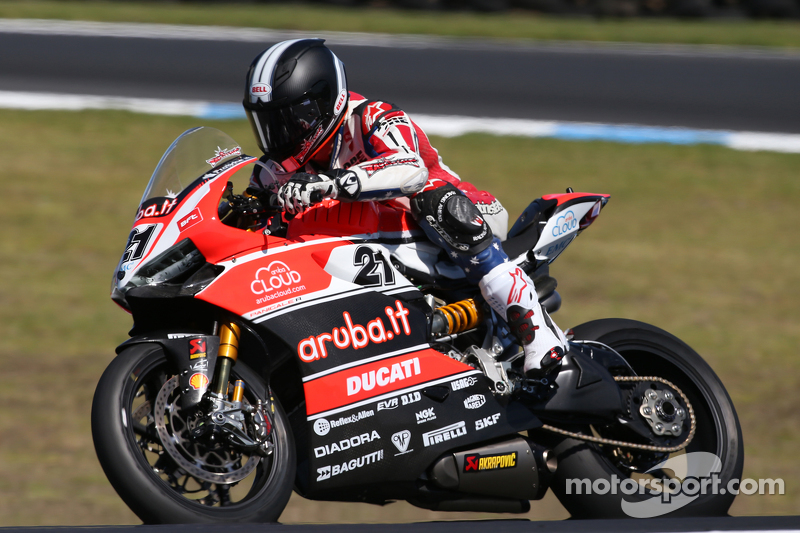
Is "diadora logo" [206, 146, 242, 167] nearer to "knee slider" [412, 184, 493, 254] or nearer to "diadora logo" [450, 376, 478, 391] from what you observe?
"knee slider" [412, 184, 493, 254]

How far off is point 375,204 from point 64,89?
820 cm

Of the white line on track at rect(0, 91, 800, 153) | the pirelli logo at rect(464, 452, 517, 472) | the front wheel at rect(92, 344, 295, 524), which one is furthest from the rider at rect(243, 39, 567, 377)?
the white line on track at rect(0, 91, 800, 153)

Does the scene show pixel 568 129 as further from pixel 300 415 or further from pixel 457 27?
pixel 300 415

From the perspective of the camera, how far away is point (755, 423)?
4.98 m

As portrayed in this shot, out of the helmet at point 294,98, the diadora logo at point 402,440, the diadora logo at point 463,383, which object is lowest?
the diadora logo at point 402,440

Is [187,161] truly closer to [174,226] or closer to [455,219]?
[174,226]

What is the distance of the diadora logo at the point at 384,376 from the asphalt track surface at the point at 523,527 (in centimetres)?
49

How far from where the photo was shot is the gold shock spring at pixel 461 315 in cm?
348

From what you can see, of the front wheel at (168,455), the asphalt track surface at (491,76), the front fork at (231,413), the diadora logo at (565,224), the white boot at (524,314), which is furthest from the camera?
the asphalt track surface at (491,76)

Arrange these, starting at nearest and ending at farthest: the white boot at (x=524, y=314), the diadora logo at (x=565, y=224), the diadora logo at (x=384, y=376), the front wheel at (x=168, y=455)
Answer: the front wheel at (x=168, y=455), the diadora logo at (x=384, y=376), the white boot at (x=524, y=314), the diadora logo at (x=565, y=224)

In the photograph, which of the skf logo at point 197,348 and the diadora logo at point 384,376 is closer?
the skf logo at point 197,348

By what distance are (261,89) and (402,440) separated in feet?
4.51

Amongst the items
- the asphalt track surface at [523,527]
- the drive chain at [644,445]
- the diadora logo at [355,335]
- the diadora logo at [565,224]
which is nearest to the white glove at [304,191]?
the diadora logo at [355,335]

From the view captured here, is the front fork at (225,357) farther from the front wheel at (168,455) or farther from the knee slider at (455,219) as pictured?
the knee slider at (455,219)
